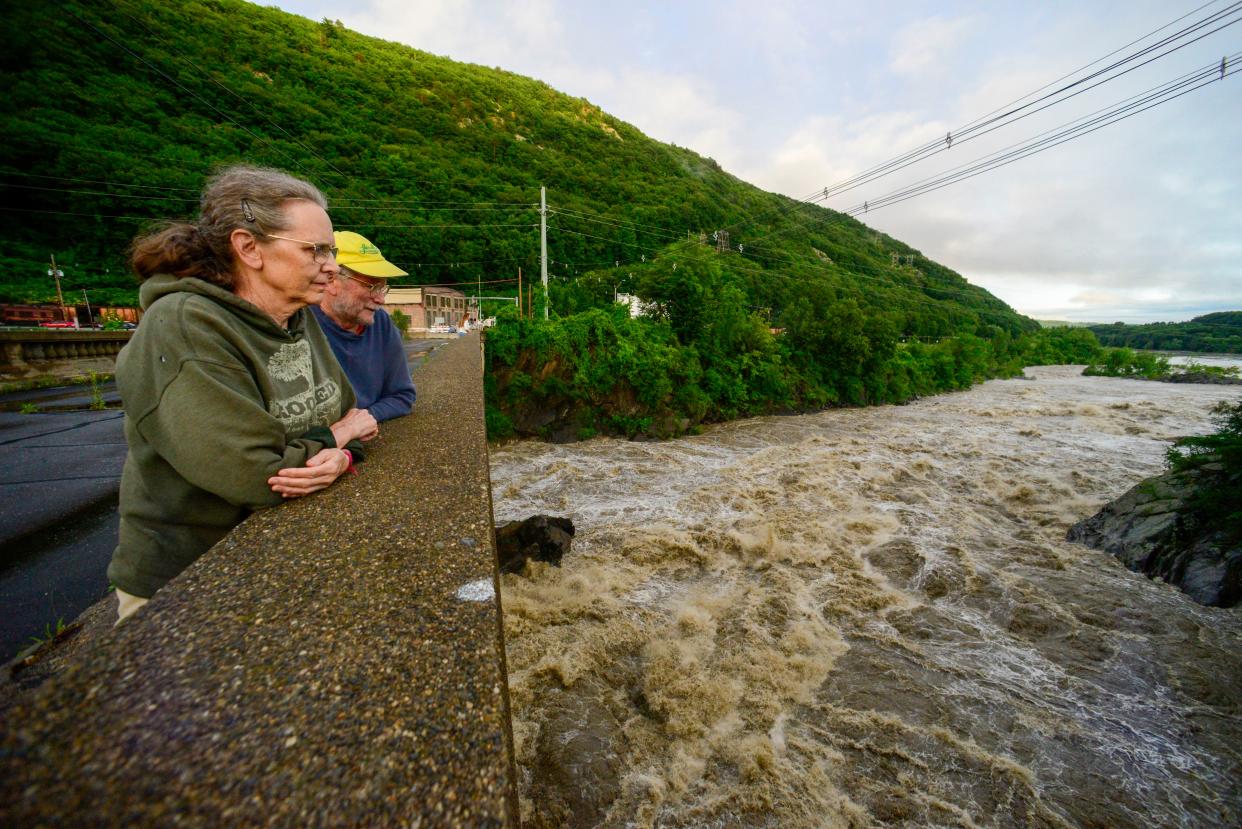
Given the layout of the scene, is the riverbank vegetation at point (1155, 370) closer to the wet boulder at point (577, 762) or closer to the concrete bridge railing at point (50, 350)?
the wet boulder at point (577, 762)

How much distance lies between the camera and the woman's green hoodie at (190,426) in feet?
4.89

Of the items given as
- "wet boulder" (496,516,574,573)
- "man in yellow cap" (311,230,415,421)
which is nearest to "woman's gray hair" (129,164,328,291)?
"man in yellow cap" (311,230,415,421)

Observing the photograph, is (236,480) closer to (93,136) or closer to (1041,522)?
(1041,522)

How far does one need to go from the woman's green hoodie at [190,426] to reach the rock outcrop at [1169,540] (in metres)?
9.71

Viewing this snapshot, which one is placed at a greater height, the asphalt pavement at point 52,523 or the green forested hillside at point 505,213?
the green forested hillside at point 505,213

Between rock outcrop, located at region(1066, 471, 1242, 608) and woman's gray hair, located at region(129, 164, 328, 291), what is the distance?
32.6 feet

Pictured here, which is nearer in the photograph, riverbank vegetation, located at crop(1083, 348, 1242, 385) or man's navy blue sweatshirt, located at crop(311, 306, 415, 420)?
man's navy blue sweatshirt, located at crop(311, 306, 415, 420)

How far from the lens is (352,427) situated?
100 inches

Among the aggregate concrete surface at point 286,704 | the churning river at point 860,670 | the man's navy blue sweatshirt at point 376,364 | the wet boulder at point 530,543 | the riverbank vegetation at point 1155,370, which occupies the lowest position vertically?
the churning river at point 860,670

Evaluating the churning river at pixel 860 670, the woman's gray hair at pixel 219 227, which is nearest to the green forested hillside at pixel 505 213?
the woman's gray hair at pixel 219 227

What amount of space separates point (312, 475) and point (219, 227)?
3.40 feet

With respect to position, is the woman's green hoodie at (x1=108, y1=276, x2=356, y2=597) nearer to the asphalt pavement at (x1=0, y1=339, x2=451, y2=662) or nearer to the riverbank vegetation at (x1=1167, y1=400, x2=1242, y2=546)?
the asphalt pavement at (x1=0, y1=339, x2=451, y2=662)

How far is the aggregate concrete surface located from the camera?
31.0 inches

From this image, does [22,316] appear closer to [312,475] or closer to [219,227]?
[219,227]
